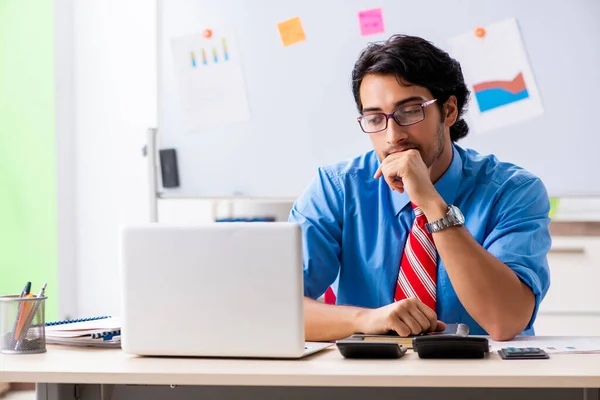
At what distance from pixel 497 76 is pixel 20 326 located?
2.11m

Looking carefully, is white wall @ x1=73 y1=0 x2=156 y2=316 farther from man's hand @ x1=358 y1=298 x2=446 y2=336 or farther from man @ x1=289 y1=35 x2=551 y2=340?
man's hand @ x1=358 y1=298 x2=446 y2=336

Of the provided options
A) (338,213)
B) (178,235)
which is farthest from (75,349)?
(338,213)

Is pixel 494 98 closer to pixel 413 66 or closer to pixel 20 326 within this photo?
pixel 413 66

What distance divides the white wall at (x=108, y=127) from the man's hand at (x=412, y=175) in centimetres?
216

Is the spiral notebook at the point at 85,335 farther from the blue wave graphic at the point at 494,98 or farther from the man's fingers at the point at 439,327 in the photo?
the blue wave graphic at the point at 494,98

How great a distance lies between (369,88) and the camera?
5.70 ft

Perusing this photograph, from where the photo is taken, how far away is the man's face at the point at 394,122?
168cm

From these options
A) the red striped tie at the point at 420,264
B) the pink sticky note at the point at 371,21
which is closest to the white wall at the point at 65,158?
the pink sticky note at the point at 371,21

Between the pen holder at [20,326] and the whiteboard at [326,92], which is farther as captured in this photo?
the whiteboard at [326,92]

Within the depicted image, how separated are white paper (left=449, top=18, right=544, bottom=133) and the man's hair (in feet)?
3.66

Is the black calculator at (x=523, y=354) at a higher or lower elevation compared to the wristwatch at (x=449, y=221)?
lower

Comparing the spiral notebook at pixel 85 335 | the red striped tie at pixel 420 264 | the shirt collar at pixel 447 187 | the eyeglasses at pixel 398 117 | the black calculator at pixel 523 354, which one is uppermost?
the eyeglasses at pixel 398 117

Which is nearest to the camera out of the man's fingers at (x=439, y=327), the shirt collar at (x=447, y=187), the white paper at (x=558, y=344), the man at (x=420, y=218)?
the white paper at (x=558, y=344)

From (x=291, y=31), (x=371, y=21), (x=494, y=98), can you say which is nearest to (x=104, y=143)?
(x=291, y=31)
